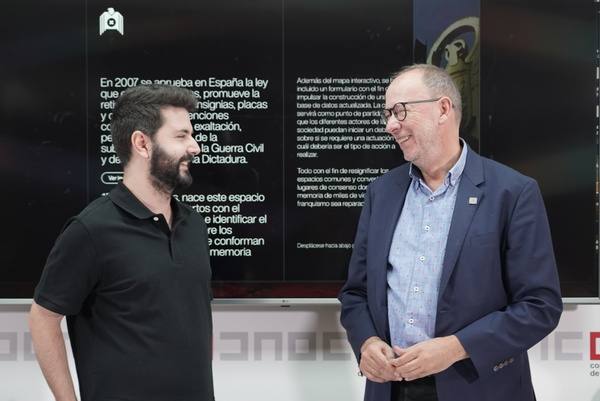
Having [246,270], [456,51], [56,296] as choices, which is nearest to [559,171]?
[456,51]

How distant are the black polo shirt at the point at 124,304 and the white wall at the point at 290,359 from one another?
951mm

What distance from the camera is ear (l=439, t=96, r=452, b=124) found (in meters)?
2.04

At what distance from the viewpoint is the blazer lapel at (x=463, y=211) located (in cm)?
191

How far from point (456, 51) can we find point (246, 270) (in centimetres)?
121

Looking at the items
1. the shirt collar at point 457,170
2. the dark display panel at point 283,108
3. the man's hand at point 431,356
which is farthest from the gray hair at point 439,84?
the man's hand at point 431,356

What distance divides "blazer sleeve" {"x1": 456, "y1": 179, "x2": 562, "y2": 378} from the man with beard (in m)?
0.78

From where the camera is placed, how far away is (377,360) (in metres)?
1.92

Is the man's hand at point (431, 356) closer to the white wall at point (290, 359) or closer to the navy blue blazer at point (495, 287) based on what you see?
the navy blue blazer at point (495, 287)

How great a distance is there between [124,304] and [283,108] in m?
1.21

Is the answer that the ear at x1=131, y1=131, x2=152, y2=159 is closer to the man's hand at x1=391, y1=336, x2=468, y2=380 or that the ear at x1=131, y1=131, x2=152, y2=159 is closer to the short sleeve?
the short sleeve

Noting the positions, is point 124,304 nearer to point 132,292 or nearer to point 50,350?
point 132,292

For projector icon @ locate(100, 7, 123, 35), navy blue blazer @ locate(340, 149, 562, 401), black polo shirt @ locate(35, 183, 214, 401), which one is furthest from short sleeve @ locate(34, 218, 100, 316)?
projector icon @ locate(100, 7, 123, 35)


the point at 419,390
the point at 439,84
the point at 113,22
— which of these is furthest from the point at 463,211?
the point at 113,22

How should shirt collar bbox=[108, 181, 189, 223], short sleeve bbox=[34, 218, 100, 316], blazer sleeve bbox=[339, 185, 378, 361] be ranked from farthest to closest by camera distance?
blazer sleeve bbox=[339, 185, 378, 361] → shirt collar bbox=[108, 181, 189, 223] → short sleeve bbox=[34, 218, 100, 316]
